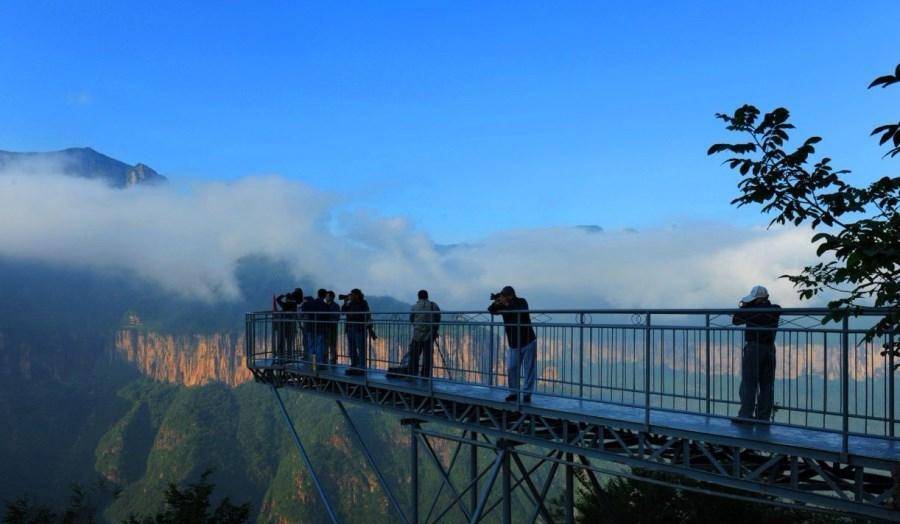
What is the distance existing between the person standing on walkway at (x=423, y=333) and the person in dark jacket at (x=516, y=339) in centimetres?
181

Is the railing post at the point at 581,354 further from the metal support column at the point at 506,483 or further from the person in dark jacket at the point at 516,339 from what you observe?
the metal support column at the point at 506,483

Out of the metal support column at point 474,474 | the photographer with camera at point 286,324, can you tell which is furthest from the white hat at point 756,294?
the photographer with camera at point 286,324

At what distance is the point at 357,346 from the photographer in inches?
598

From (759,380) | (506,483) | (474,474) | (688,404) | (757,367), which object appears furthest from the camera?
(474,474)

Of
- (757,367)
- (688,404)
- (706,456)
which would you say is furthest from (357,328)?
(757,367)

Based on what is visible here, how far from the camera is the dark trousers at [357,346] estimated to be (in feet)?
49.0

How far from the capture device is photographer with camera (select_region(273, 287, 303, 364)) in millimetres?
17312

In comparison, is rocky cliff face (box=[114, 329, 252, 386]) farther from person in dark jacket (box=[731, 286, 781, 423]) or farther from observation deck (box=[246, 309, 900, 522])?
person in dark jacket (box=[731, 286, 781, 423])

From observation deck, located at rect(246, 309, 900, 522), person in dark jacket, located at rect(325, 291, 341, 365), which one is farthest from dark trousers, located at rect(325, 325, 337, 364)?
observation deck, located at rect(246, 309, 900, 522)

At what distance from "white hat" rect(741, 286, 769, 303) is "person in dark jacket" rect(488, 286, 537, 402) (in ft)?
9.56

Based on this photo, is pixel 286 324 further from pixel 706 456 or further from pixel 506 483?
pixel 706 456

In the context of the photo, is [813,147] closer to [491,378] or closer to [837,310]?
[837,310]

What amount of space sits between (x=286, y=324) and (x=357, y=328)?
3045 millimetres

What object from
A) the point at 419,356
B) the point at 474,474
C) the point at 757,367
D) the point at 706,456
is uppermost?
the point at 757,367
